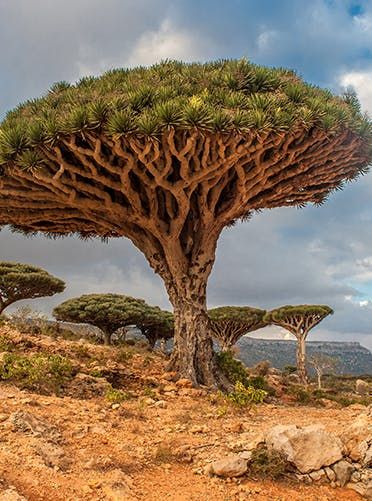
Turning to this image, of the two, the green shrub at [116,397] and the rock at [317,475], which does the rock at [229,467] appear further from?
the green shrub at [116,397]

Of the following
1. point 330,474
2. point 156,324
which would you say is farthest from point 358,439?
point 156,324

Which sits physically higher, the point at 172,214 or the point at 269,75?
the point at 269,75

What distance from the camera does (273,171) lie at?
32.6 feet

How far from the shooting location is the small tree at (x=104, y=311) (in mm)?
31703

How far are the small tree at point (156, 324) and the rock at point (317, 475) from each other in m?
29.0

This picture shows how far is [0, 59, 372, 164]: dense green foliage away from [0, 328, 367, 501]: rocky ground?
4.41 m

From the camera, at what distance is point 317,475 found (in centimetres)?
462

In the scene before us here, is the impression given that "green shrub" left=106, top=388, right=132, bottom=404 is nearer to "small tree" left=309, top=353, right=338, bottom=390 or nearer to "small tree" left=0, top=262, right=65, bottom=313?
"small tree" left=0, top=262, right=65, bottom=313

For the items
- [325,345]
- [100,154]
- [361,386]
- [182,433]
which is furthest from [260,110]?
[325,345]

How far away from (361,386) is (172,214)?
20154 mm

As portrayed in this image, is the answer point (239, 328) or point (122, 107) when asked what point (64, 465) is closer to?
point (122, 107)

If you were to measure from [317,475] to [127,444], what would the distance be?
200 centimetres

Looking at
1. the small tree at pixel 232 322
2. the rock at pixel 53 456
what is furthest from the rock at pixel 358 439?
the small tree at pixel 232 322

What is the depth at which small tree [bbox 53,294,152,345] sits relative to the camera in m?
31.7
